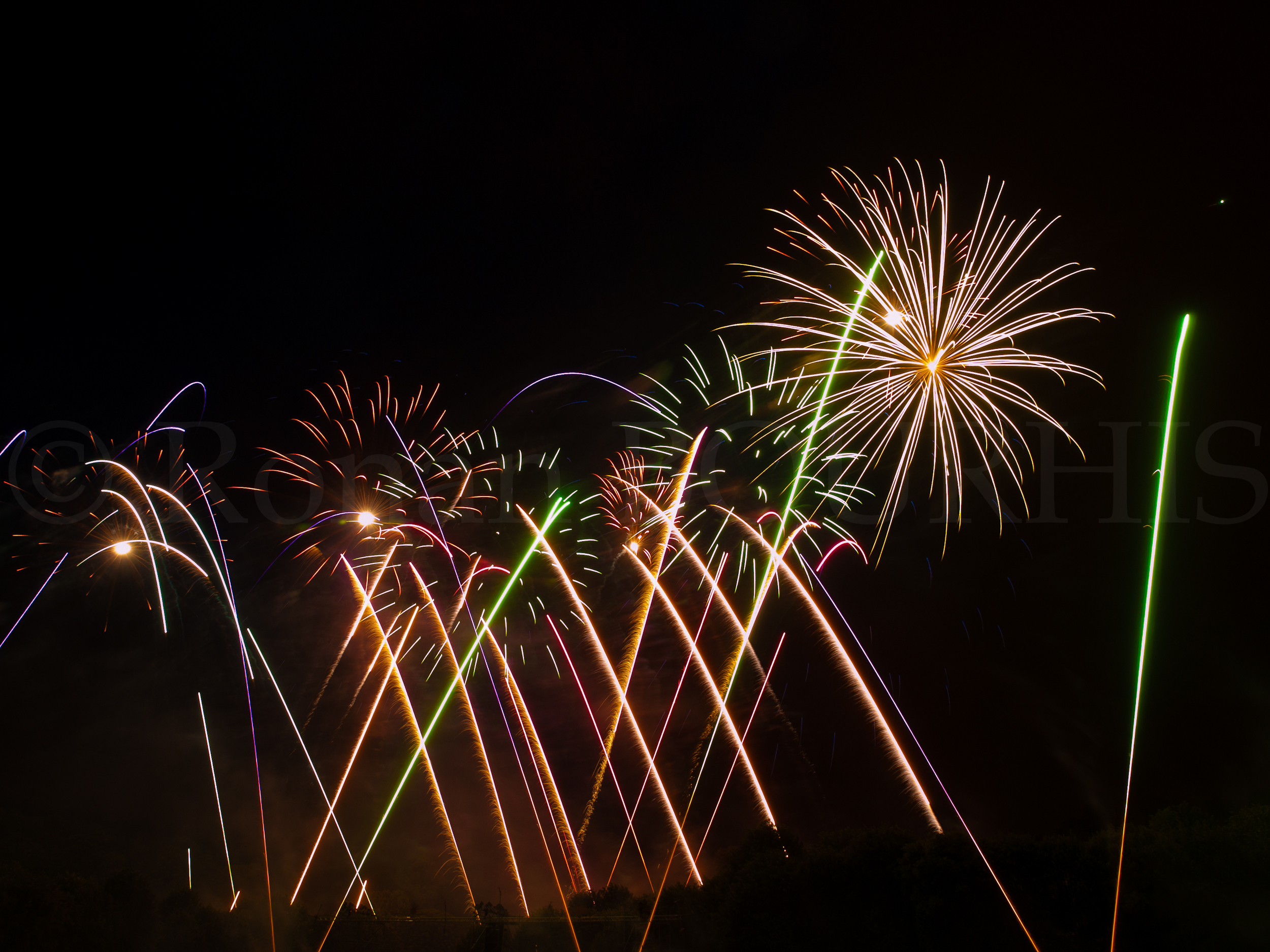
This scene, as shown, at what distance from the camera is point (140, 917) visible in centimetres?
2442

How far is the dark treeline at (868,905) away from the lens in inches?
773

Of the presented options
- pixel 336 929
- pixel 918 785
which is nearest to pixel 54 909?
pixel 336 929

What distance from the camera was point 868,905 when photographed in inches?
843

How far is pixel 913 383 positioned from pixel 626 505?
27.3ft

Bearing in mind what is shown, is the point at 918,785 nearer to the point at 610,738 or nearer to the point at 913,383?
the point at 610,738

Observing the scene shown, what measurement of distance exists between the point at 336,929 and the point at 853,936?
64.3 ft

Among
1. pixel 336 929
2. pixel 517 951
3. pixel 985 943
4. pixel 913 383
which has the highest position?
pixel 913 383

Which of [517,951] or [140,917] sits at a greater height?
[140,917]

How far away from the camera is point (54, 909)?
73.4ft

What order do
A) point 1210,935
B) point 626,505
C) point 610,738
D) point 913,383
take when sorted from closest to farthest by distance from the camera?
point 913,383, point 1210,935, point 626,505, point 610,738

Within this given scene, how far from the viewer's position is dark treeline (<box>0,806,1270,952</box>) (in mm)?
19641

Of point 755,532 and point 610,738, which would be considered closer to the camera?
point 755,532

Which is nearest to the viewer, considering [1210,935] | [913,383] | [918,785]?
[913,383]

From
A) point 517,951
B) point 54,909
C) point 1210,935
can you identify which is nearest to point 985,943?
point 1210,935
